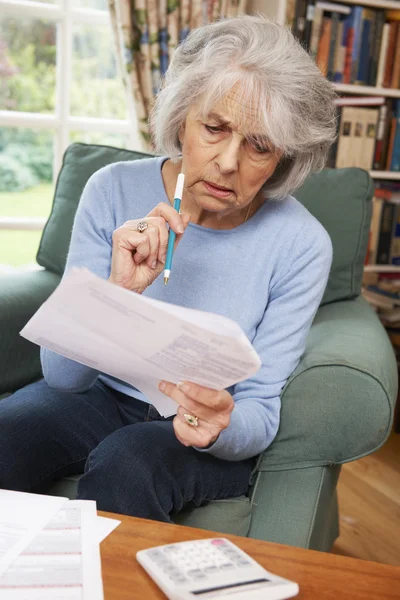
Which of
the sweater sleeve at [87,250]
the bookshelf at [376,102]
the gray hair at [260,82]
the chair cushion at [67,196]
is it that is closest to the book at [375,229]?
the bookshelf at [376,102]

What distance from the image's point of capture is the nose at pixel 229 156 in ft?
3.96

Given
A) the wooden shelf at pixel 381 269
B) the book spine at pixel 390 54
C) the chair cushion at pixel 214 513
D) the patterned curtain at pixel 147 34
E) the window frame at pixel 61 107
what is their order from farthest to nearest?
the wooden shelf at pixel 381 269 < the book spine at pixel 390 54 < the window frame at pixel 61 107 < the patterned curtain at pixel 147 34 < the chair cushion at pixel 214 513

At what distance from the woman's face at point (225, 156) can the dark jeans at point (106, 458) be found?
0.41 m

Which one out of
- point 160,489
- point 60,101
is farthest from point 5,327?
point 60,101

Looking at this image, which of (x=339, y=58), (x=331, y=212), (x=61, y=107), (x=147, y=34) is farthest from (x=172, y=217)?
(x=339, y=58)

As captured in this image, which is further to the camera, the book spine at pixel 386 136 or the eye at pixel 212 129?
the book spine at pixel 386 136

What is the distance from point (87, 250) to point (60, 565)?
0.65 meters

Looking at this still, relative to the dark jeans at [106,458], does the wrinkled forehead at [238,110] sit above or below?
above

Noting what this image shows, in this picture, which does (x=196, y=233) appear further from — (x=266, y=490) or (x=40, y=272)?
(x=40, y=272)

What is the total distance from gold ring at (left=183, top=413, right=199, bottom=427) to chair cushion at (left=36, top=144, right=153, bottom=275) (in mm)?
972

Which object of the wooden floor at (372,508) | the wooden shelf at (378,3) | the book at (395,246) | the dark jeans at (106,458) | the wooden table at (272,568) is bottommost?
the wooden floor at (372,508)

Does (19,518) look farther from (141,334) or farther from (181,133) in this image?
(181,133)

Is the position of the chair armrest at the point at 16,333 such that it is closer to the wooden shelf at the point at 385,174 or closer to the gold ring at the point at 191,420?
the gold ring at the point at 191,420

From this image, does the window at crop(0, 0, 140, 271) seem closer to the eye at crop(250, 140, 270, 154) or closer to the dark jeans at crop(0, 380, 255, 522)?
the eye at crop(250, 140, 270, 154)
